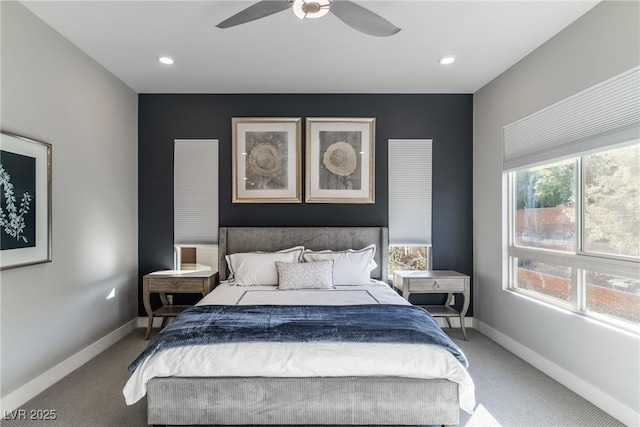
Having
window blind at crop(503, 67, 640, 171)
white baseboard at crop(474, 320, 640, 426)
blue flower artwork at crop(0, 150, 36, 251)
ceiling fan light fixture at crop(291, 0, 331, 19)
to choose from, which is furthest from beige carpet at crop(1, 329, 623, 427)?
ceiling fan light fixture at crop(291, 0, 331, 19)

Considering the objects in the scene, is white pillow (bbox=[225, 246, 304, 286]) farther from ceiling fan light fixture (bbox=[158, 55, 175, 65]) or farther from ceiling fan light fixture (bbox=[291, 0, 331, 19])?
ceiling fan light fixture (bbox=[291, 0, 331, 19])

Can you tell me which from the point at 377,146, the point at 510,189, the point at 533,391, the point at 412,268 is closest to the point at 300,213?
the point at 377,146

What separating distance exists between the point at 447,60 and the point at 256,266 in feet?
9.22

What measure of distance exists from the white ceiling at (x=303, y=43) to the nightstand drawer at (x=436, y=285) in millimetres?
2218

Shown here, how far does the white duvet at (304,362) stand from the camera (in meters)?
1.99

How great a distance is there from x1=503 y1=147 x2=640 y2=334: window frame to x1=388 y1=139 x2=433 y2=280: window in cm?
92

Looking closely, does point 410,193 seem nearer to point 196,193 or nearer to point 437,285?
point 437,285

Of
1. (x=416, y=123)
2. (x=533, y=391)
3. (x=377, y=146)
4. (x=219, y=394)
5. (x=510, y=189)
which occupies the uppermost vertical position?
(x=416, y=123)

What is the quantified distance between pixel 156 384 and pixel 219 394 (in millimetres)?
378

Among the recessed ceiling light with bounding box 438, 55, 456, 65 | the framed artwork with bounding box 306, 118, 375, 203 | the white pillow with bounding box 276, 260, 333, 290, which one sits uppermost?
the recessed ceiling light with bounding box 438, 55, 456, 65

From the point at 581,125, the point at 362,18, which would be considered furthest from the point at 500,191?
the point at 362,18

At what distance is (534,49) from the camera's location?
3018mm

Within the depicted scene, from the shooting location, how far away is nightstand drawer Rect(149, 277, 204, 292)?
11.8 ft

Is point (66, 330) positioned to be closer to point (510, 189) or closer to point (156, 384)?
point (156, 384)
